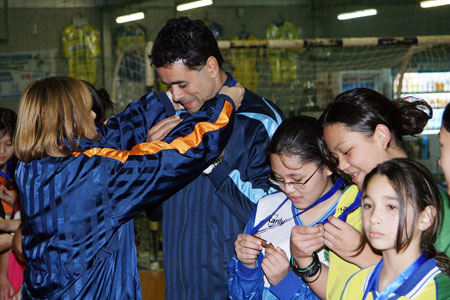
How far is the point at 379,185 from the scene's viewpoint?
143 cm

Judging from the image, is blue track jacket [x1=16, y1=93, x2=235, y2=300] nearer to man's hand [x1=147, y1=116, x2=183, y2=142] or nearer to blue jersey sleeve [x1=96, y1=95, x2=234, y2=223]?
blue jersey sleeve [x1=96, y1=95, x2=234, y2=223]

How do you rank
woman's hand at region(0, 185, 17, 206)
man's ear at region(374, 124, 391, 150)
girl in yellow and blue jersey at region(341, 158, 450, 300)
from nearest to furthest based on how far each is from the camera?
girl in yellow and blue jersey at region(341, 158, 450, 300) < man's ear at region(374, 124, 391, 150) < woman's hand at region(0, 185, 17, 206)

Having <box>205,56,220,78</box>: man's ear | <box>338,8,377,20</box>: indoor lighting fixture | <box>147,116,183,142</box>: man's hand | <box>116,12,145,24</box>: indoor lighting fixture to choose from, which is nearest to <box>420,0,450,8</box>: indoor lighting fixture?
<box>338,8,377,20</box>: indoor lighting fixture

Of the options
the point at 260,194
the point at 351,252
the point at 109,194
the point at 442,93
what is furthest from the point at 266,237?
the point at 442,93

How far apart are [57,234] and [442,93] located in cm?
652

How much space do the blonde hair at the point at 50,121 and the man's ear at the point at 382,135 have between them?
0.96 meters

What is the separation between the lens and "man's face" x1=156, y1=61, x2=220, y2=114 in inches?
→ 81.7

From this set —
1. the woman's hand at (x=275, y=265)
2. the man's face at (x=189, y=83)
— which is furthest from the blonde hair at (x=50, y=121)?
the woman's hand at (x=275, y=265)

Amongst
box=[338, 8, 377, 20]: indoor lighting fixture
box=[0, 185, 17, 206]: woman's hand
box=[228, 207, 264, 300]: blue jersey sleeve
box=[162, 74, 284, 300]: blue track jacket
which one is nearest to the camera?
box=[228, 207, 264, 300]: blue jersey sleeve

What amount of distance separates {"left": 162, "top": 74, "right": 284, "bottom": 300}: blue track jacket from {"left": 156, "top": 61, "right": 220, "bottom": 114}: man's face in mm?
188

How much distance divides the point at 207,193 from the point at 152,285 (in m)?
2.91

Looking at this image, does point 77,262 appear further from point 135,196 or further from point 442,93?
point 442,93

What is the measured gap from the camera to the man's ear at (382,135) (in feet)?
5.61

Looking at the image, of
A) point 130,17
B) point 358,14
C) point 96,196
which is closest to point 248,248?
point 96,196
